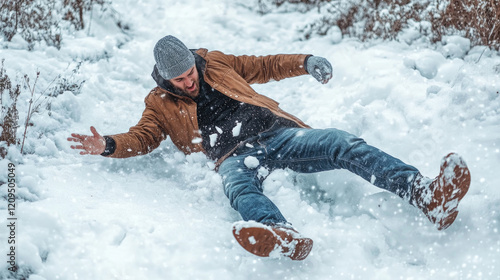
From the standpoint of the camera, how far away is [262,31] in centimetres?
625

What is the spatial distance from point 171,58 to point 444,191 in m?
2.15

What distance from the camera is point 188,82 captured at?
3438 mm

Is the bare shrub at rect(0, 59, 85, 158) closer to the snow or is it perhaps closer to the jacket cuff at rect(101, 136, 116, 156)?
the jacket cuff at rect(101, 136, 116, 156)

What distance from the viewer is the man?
2762 millimetres

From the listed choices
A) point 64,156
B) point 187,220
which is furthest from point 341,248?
point 64,156

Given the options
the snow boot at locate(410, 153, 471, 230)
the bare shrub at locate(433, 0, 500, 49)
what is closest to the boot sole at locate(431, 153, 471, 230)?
the snow boot at locate(410, 153, 471, 230)

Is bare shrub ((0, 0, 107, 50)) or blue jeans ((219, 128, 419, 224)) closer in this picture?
blue jeans ((219, 128, 419, 224))

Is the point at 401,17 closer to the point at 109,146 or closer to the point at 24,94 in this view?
the point at 109,146

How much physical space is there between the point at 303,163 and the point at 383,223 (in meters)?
0.72

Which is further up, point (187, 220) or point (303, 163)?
point (303, 163)

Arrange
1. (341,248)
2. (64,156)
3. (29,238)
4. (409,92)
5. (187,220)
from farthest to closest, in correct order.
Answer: (409,92)
(64,156)
(187,220)
(341,248)
(29,238)

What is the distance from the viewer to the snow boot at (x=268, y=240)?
2303 millimetres

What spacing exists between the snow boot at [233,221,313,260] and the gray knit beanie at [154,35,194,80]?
1538mm

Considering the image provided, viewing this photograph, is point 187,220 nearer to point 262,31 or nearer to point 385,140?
point 385,140
